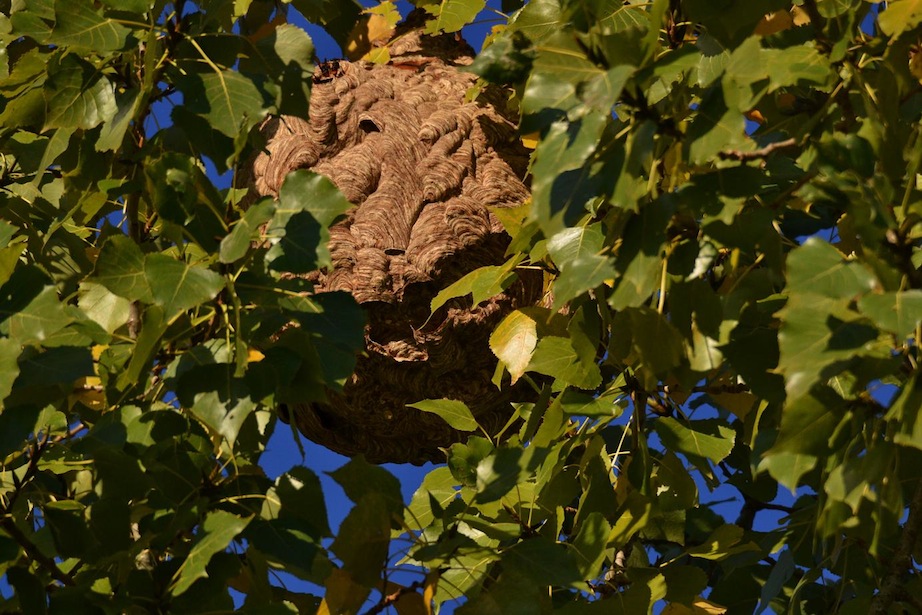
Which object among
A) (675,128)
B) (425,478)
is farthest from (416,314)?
(675,128)

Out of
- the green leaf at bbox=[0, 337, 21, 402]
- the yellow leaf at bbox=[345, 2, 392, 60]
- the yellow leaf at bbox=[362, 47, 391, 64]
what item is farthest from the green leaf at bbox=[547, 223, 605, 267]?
the yellow leaf at bbox=[345, 2, 392, 60]

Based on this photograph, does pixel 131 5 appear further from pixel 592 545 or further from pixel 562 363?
pixel 592 545

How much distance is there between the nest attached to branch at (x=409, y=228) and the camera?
8.37ft

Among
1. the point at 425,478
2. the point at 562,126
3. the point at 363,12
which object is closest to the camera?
the point at 562,126

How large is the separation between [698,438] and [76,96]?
1.02m

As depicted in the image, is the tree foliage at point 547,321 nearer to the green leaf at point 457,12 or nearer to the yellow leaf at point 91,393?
the yellow leaf at point 91,393

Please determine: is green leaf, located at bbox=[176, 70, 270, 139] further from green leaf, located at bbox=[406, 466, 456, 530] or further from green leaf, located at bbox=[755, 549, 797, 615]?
green leaf, located at bbox=[755, 549, 797, 615]

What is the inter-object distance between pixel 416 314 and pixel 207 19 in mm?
1034

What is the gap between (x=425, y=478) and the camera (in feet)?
6.63

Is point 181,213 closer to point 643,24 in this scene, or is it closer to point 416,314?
point 643,24

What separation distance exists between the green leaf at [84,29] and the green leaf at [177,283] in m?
0.36

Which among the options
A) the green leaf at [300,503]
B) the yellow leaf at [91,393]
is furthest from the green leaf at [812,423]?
the yellow leaf at [91,393]

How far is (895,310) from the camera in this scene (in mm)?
1121

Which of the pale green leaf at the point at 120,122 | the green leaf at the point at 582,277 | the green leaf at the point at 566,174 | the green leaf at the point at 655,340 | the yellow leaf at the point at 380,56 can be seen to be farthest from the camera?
the yellow leaf at the point at 380,56
